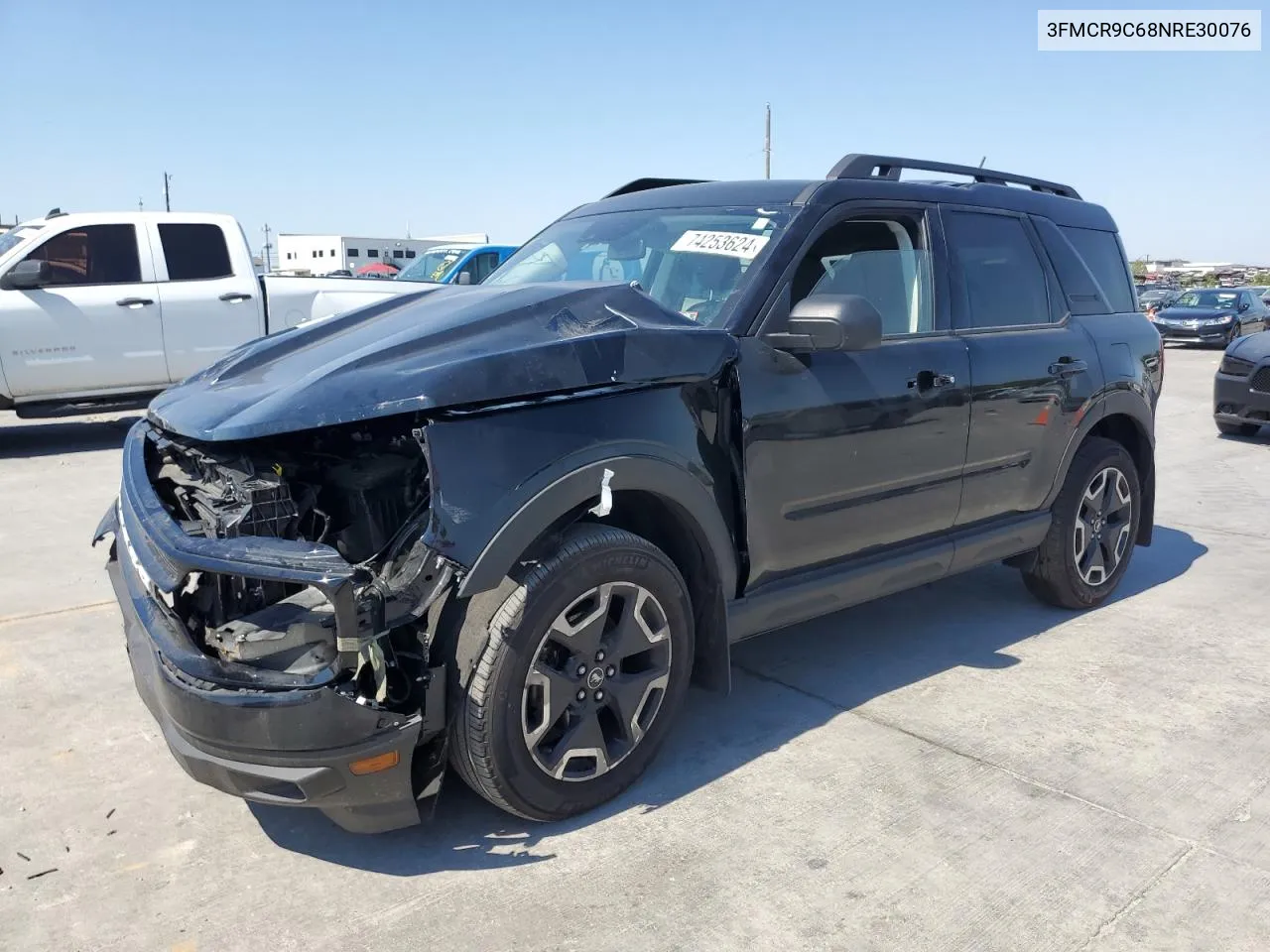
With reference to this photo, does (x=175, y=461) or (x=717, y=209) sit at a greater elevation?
(x=717, y=209)

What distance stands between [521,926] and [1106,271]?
4.36 m

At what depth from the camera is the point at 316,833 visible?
2.96 metres

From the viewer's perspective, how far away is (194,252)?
952 cm

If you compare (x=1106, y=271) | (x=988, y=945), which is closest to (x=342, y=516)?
(x=988, y=945)

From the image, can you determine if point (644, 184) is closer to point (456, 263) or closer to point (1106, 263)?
point (1106, 263)

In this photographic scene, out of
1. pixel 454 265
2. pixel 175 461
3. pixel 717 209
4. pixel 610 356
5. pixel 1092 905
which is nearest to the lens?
pixel 1092 905

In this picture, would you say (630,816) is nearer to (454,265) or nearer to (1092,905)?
(1092,905)

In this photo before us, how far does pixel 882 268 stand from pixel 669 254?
0.89 metres

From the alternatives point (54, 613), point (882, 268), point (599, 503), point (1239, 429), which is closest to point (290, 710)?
point (599, 503)

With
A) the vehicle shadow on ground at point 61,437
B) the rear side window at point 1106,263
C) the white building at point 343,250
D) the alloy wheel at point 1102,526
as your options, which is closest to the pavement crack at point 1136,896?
the alloy wheel at point 1102,526

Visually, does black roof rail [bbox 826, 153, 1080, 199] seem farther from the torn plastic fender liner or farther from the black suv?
the torn plastic fender liner

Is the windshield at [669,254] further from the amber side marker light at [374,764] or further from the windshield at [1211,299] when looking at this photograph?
the windshield at [1211,299]

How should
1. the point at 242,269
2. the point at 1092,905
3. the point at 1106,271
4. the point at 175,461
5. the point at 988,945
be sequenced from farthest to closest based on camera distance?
the point at 242,269 < the point at 1106,271 < the point at 175,461 < the point at 1092,905 < the point at 988,945

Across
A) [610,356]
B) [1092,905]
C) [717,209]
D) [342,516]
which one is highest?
[717,209]
